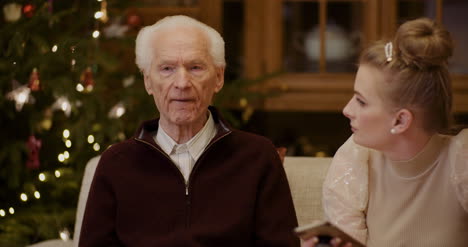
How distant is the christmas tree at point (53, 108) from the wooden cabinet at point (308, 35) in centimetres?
48

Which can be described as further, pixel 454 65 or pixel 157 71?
pixel 454 65

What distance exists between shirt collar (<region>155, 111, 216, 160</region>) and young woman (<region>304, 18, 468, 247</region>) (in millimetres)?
349

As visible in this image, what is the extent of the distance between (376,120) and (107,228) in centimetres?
76

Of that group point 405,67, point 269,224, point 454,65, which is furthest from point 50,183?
point 454,65

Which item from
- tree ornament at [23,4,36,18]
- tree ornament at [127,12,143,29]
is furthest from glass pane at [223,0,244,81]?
tree ornament at [23,4,36,18]

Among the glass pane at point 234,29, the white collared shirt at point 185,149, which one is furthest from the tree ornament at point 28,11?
the glass pane at point 234,29

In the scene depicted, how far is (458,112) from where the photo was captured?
11.8 ft

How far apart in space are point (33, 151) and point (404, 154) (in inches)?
64.2

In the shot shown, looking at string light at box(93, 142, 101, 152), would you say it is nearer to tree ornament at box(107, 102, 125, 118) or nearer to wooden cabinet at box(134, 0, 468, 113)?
tree ornament at box(107, 102, 125, 118)

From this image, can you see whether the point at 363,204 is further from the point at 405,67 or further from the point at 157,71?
the point at 157,71

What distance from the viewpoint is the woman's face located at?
1.71m

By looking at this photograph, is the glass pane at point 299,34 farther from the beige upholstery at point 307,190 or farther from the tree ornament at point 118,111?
the beige upholstery at point 307,190

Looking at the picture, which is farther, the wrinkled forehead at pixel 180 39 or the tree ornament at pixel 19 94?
the tree ornament at pixel 19 94

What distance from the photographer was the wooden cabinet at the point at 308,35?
→ 3.65 metres
